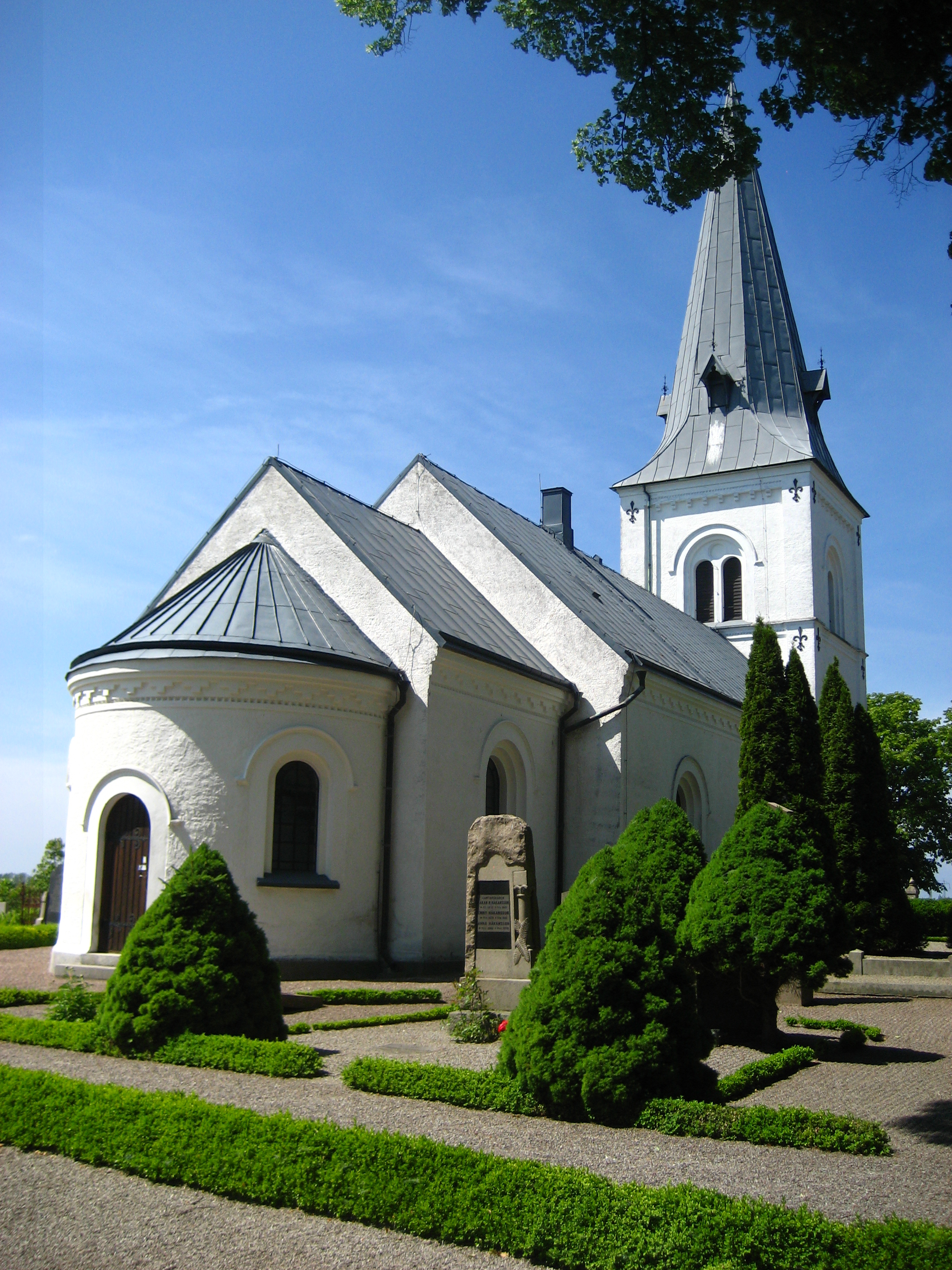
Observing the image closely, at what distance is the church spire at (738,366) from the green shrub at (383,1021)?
25708 millimetres

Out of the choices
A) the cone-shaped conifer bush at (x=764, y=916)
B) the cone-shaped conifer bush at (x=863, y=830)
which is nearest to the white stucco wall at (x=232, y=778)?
the cone-shaped conifer bush at (x=764, y=916)

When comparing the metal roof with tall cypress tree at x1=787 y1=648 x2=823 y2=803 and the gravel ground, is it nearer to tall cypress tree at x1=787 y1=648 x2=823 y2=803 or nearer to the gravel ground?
tall cypress tree at x1=787 y1=648 x2=823 y2=803

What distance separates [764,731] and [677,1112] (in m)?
12.1

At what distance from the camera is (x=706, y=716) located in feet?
78.3

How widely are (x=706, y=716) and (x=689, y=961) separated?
13.6 metres

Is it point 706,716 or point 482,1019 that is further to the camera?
point 706,716

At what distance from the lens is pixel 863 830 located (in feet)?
68.7

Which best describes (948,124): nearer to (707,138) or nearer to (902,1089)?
(707,138)

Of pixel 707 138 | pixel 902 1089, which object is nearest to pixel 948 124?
pixel 707 138

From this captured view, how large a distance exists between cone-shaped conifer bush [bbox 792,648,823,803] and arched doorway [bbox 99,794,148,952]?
10.2m

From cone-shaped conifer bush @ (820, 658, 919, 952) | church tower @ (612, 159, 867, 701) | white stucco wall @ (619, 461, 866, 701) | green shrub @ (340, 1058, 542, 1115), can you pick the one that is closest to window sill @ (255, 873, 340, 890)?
green shrub @ (340, 1058, 542, 1115)

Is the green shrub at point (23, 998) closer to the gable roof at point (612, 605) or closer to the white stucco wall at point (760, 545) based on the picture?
the gable roof at point (612, 605)

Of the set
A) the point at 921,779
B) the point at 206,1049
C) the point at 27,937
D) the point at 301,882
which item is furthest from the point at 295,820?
the point at 921,779

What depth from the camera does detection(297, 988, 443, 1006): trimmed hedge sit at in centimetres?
1266
